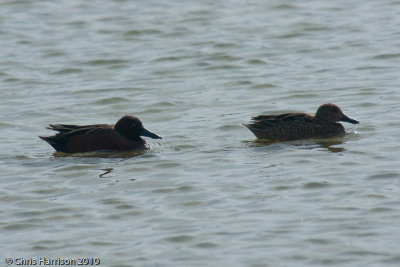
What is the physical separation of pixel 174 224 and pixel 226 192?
4.10ft

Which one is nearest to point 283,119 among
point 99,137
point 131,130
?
point 131,130

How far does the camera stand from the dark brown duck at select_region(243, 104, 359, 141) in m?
14.1

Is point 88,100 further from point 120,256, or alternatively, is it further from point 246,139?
point 120,256

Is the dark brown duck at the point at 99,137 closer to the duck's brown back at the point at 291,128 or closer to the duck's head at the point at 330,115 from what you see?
the duck's brown back at the point at 291,128

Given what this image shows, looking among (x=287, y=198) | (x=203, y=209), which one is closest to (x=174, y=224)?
(x=203, y=209)

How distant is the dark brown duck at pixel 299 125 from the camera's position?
14.1 metres

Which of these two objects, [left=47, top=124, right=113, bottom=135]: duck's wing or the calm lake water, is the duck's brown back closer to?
the calm lake water

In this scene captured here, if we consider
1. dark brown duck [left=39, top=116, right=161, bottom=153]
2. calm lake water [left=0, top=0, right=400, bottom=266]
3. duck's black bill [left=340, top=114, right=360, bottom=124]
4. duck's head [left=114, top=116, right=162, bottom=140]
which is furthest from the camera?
duck's black bill [left=340, top=114, right=360, bottom=124]

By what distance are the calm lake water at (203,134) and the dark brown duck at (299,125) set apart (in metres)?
0.19

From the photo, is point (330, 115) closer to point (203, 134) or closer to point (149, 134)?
point (203, 134)

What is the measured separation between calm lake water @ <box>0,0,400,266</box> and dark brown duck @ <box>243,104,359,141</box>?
187 mm

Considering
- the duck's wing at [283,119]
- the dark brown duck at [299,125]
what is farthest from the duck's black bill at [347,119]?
the duck's wing at [283,119]

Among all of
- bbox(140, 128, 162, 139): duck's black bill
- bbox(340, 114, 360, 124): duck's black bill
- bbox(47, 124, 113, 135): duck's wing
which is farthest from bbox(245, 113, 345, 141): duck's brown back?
bbox(47, 124, 113, 135): duck's wing

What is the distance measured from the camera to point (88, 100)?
17609 mm
